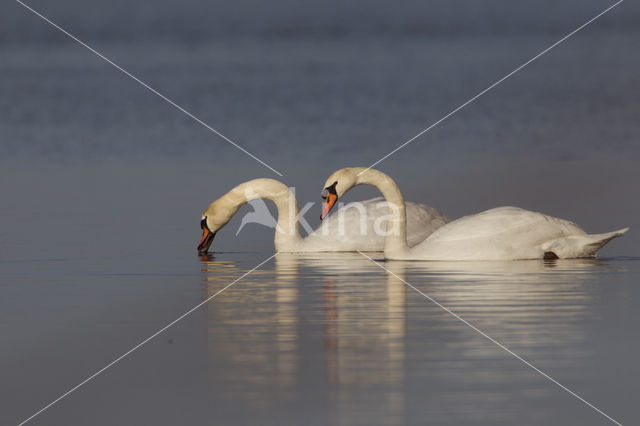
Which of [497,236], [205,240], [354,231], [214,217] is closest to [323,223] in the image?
[354,231]

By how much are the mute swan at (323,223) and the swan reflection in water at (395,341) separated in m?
5.00

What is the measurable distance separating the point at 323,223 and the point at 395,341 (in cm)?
1139

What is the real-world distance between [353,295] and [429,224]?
8.69 metres

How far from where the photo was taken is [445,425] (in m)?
5.85

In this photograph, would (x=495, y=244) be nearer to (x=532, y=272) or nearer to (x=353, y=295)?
(x=532, y=272)

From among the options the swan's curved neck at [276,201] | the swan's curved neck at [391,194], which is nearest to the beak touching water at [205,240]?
the swan's curved neck at [276,201]

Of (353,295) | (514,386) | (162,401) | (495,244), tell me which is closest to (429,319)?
(353,295)

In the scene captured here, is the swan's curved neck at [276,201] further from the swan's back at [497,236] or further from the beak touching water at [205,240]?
the swan's back at [497,236]

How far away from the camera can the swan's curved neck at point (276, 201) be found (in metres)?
19.8

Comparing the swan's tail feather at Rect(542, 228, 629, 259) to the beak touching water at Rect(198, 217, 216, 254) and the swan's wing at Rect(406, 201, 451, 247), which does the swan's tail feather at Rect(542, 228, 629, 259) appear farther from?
the beak touching water at Rect(198, 217, 216, 254)

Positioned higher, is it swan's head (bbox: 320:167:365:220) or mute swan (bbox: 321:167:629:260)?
swan's head (bbox: 320:167:365:220)

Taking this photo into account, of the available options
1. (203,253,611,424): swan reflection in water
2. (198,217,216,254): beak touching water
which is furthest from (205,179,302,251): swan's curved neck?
(203,253,611,424): swan reflection in water

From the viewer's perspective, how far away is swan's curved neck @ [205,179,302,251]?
65.1 ft

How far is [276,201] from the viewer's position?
2072 cm
